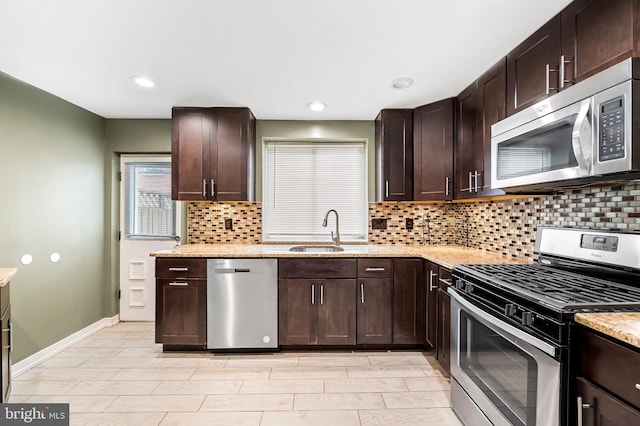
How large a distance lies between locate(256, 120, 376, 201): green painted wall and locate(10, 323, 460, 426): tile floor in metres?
Answer: 1.71

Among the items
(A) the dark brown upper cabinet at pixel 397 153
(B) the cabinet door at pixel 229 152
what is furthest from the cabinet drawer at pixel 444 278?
(B) the cabinet door at pixel 229 152

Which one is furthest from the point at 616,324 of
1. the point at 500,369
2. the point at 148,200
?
the point at 148,200

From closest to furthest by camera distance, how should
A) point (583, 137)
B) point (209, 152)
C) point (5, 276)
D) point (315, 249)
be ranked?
point (583, 137)
point (5, 276)
point (209, 152)
point (315, 249)

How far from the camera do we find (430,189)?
10.1 feet

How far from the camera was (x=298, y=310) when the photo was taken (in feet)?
9.44

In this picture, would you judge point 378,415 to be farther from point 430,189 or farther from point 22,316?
point 22,316

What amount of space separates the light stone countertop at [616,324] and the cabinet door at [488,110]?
1185 mm

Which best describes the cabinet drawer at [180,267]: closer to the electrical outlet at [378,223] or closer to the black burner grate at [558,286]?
the electrical outlet at [378,223]

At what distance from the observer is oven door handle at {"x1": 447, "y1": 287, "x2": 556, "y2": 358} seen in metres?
1.20

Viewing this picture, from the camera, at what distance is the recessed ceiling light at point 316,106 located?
306 cm

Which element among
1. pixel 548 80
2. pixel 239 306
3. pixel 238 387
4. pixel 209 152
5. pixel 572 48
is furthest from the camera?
pixel 209 152

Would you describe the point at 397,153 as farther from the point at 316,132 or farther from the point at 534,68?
the point at 534,68

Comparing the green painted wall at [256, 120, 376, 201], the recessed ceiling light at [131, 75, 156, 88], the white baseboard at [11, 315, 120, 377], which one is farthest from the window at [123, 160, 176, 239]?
the recessed ceiling light at [131, 75, 156, 88]

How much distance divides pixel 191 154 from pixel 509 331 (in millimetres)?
2986
